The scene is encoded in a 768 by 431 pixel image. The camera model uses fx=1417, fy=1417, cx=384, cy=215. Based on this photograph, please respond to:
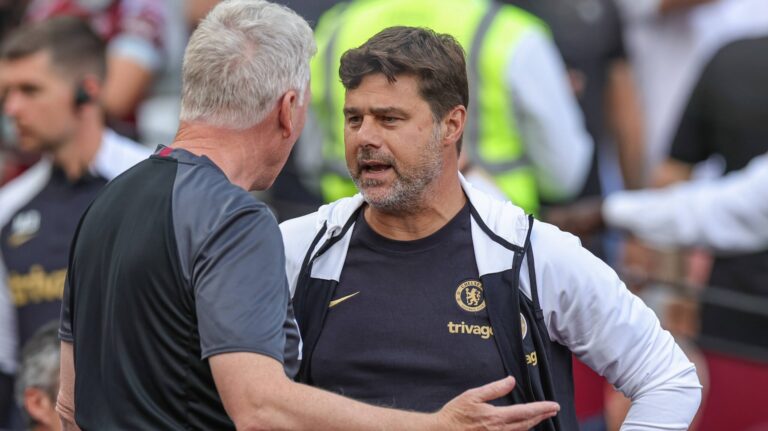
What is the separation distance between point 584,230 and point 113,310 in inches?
123

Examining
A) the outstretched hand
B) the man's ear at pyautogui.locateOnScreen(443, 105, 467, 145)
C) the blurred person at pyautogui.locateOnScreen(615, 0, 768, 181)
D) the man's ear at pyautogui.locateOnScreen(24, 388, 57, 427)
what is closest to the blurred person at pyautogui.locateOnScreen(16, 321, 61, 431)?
the man's ear at pyautogui.locateOnScreen(24, 388, 57, 427)

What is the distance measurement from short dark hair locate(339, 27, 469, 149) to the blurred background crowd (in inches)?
47.7

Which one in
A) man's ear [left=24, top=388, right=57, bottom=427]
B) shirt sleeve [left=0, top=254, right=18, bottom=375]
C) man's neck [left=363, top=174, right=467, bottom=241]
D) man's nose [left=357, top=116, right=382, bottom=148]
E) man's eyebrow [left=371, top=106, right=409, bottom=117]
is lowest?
shirt sleeve [left=0, top=254, right=18, bottom=375]

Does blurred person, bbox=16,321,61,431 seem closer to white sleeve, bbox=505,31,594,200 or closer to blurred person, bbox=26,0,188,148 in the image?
white sleeve, bbox=505,31,594,200

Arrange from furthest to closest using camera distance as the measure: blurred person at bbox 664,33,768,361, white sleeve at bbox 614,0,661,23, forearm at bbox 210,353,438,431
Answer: white sleeve at bbox 614,0,661,23, blurred person at bbox 664,33,768,361, forearm at bbox 210,353,438,431

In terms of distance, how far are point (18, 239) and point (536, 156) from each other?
7.45ft

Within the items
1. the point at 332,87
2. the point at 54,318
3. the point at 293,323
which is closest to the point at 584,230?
the point at 332,87

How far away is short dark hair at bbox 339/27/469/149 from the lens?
3.83m

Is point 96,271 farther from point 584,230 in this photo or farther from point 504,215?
point 584,230

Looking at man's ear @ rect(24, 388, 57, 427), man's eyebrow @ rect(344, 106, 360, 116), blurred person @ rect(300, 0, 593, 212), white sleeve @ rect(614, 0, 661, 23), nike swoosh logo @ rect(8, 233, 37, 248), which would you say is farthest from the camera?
white sleeve @ rect(614, 0, 661, 23)

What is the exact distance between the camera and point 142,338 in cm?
340

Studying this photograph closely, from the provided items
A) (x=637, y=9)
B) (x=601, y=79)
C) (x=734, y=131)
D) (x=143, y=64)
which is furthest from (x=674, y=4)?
(x=143, y=64)

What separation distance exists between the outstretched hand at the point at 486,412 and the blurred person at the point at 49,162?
3.04 m

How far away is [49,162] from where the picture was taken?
6277mm
